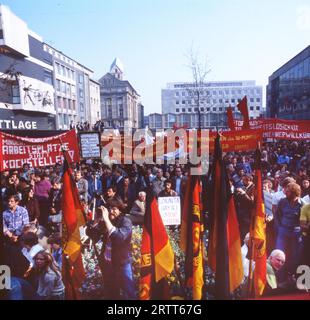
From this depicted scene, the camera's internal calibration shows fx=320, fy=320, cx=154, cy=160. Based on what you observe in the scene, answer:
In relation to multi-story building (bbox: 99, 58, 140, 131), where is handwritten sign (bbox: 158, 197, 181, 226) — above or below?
below

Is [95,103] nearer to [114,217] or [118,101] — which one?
[118,101]

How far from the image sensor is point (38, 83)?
394cm

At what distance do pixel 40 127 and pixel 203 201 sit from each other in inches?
90.3

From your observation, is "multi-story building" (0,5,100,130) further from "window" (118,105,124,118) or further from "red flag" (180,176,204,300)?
"red flag" (180,176,204,300)

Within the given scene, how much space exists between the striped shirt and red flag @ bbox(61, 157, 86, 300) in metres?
0.40

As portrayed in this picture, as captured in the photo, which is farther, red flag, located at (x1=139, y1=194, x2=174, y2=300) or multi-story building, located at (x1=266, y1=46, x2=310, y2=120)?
multi-story building, located at (x1=266, y1=46, x2=310, y2=120)

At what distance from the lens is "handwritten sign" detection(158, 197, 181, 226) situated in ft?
11.0

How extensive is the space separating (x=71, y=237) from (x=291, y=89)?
10.6 ft

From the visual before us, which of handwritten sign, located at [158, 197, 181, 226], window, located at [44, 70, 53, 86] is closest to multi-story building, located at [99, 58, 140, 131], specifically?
window, located at [44, 70, 53, 86]

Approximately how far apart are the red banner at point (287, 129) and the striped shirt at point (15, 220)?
2.85m

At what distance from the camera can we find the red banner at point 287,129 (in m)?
3.80

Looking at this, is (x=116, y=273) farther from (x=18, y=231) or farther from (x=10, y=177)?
(x=10, y=177)

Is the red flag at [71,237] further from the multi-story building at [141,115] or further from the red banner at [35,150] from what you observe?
the multi-story building at [141,115]

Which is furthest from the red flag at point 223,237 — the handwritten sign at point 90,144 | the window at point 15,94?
the window at point 15,94
